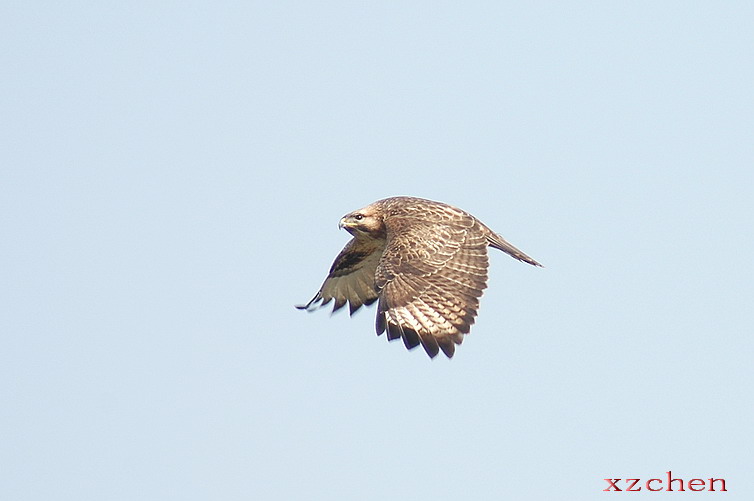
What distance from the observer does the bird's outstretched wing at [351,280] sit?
19.1 metres

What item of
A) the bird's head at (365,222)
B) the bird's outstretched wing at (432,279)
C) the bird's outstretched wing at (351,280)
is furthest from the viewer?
the bird's outstretched wing at (351,280)

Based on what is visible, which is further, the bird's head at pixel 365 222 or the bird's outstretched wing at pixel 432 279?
the bird's head at pixel 365 222

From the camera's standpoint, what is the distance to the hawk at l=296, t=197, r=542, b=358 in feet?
51.2

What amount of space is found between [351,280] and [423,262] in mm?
3105

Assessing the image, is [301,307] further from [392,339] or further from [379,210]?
[392,339]

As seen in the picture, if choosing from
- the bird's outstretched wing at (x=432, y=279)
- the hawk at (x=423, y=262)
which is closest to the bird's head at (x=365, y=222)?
the hawk at (x=423, y=262)

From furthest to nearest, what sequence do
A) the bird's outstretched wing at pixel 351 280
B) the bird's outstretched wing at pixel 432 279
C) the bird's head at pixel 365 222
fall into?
the bird's outstretched wing at pixel 351 280 → the bird's head at pixel 365 222 → the bird's outstretched wing at pixel 432 279

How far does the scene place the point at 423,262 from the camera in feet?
54.1

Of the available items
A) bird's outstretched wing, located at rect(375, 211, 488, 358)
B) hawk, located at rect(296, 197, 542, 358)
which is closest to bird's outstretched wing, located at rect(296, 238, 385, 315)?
hawk, located at rect(296, 197, 542, 358)

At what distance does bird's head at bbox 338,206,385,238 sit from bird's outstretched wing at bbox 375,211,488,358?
53 cm

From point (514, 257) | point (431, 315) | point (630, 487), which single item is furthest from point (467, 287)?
point (630, 487)

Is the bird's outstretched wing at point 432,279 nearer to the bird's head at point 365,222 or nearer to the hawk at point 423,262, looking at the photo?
the hawk at point 423,262

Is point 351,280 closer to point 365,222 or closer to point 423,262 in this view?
point 365,222

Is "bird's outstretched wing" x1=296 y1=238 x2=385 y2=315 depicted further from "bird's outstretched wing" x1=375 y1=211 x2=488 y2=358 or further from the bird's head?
"bird's outstretched wing" x1=375 y1=211 x2=488 y2=358
